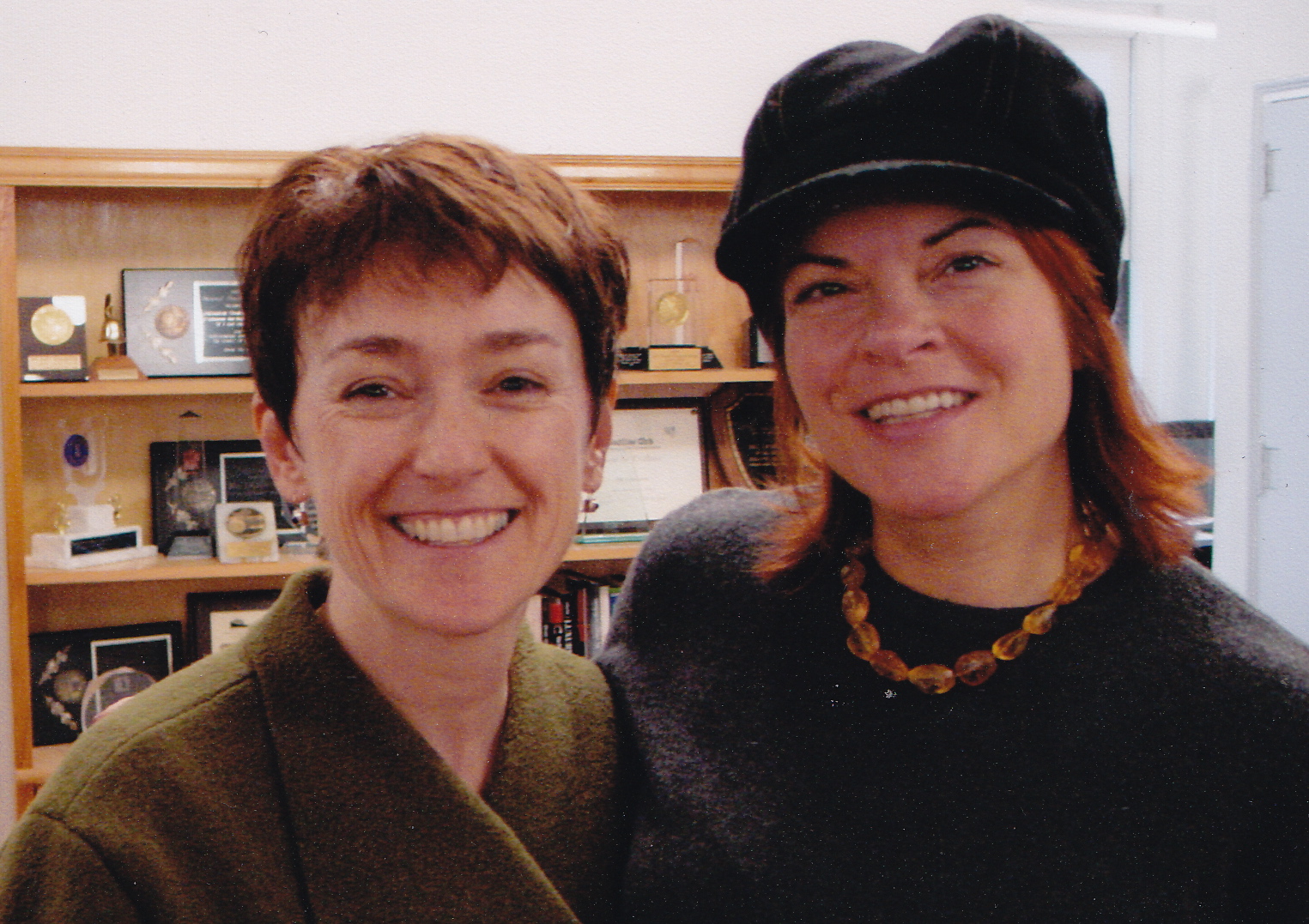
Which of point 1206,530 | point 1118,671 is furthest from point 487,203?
point 1206,530

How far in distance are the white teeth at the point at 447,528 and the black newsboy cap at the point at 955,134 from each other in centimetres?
39

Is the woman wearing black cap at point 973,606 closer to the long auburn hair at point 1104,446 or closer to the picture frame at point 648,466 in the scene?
the long auburn hair at point 1104,446

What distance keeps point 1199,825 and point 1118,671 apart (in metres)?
0.14

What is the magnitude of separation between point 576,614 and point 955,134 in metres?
2.15

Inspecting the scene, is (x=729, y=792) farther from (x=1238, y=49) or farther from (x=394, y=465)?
(x=1238, y=49)

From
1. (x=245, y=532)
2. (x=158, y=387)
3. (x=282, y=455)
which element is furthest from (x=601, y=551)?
(x=282, y=455)

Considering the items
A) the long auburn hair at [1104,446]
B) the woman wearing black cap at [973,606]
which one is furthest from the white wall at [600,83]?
the woman wearing black cap at [973,606]

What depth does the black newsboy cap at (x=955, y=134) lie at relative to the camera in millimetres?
866

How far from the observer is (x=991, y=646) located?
38.2 inches

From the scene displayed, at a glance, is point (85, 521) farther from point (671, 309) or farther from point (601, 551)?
point (671, 309)

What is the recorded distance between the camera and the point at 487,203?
945 mm

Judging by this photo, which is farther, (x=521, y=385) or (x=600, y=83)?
(x=600, y=83)

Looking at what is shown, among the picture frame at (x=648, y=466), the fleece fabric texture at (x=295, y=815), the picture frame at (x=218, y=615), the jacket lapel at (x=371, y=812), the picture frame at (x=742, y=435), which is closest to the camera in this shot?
the fleece fabric texture at (x=295, y=815)

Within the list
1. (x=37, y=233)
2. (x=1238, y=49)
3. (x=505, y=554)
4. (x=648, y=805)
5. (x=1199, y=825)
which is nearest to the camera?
(x=1199, y=825)
